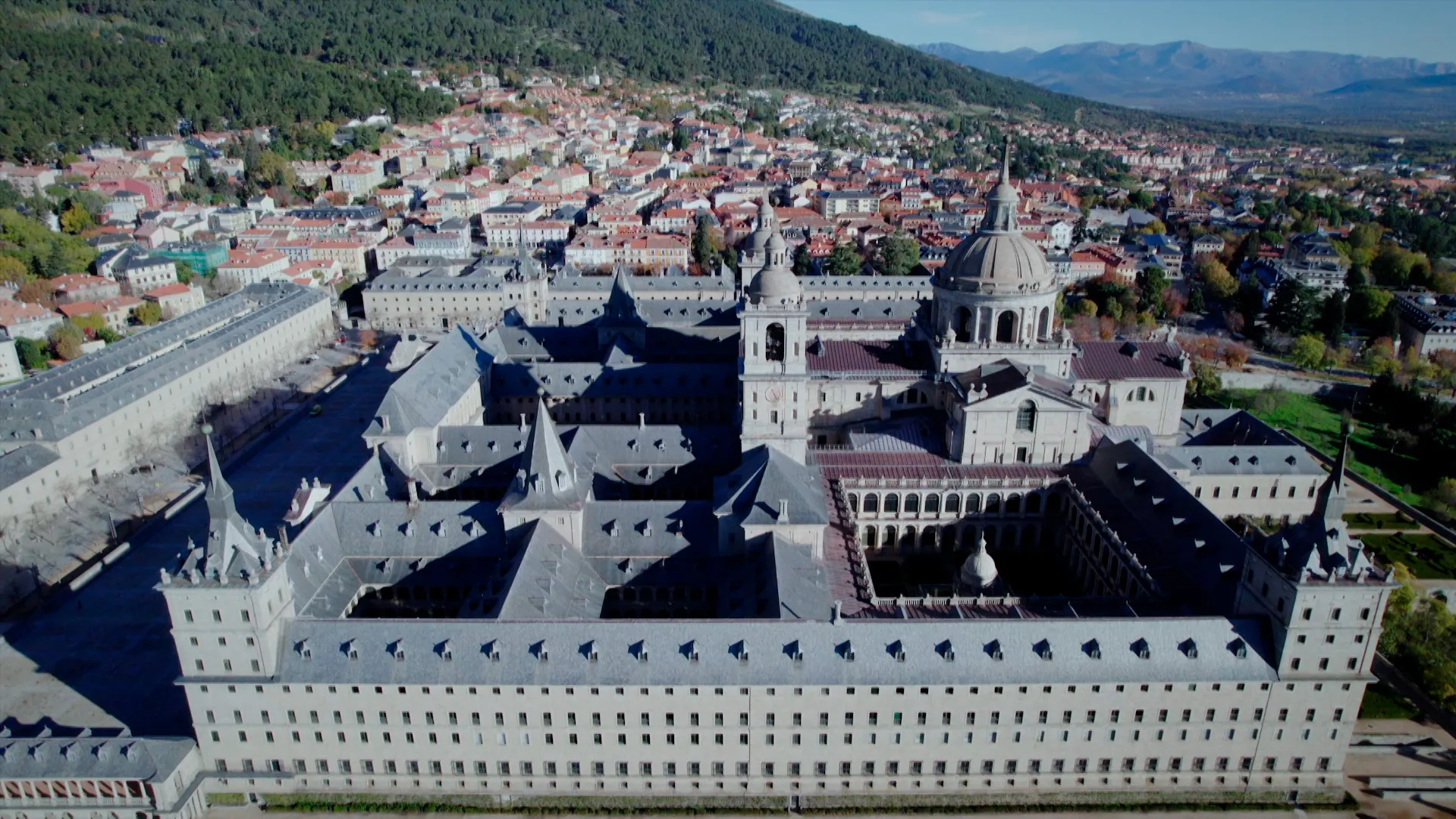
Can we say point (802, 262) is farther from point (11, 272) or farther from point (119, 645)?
point (11, 272)

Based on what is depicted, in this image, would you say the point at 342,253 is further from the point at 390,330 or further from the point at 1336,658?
the point at 1336,658

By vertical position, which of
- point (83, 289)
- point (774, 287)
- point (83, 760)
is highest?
point (774, 287)

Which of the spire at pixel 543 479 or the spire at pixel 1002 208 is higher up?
the spire at pixel 1002 208

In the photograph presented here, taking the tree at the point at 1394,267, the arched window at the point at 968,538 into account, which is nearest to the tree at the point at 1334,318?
the tree at the point at 1394,267

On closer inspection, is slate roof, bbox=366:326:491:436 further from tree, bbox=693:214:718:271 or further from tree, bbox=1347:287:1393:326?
tree, bbox=1347:287:1393:326

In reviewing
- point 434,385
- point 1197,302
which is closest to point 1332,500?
point 434,385

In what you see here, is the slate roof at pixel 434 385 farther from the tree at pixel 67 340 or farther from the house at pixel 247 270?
the house at pixel 247 270
